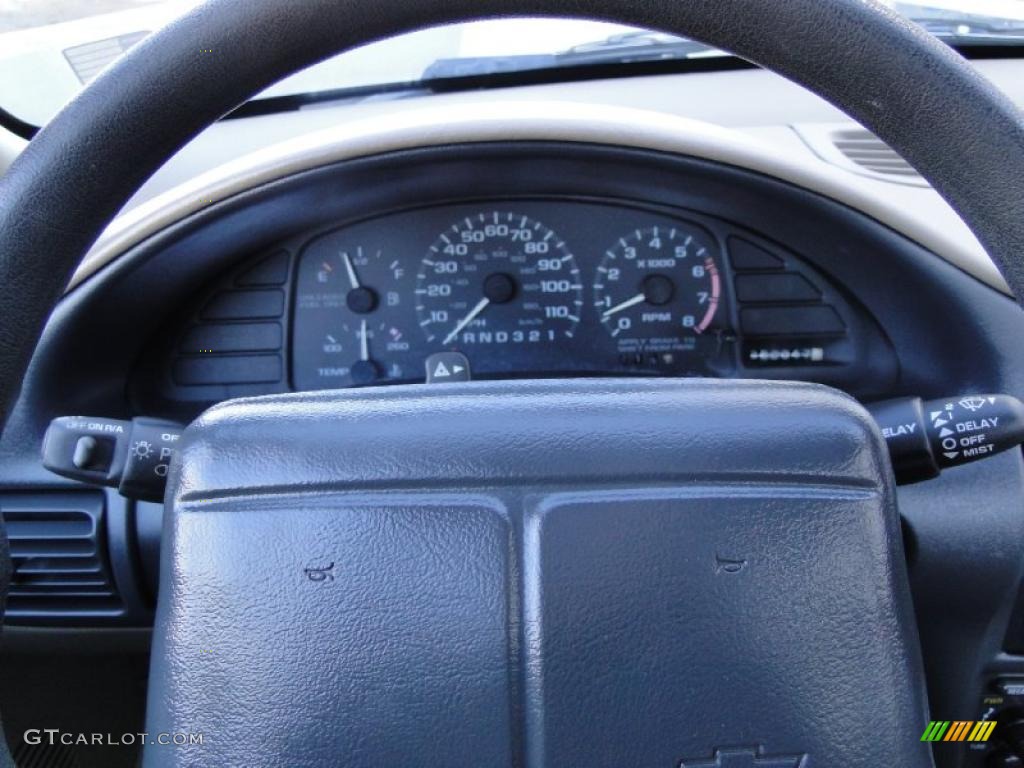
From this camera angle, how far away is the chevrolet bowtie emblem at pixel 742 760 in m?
0.81

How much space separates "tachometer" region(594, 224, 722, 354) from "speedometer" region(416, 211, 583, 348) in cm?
6

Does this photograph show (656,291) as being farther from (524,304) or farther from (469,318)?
(469,318)

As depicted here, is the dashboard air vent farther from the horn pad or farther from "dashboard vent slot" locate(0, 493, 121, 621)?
"dashboard vent slot" locate(0, 493, 121, 621)

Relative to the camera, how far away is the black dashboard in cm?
189

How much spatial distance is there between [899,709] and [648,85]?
1.52 meters

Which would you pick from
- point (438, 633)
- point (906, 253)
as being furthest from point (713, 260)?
point (438, 633)

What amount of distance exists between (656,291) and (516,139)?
1.30ft

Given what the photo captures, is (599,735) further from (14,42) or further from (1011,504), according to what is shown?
(14,42)

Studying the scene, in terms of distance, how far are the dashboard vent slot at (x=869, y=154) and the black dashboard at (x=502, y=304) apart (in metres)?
0.24

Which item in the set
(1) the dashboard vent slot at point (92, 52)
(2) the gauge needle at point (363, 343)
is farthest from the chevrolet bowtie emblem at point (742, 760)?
(1) the dashboard vent slot at point (92, 52)

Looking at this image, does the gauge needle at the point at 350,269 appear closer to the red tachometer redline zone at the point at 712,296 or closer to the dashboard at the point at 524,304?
the dashboard at the point at 524,304

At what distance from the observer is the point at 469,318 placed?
195 centimetres

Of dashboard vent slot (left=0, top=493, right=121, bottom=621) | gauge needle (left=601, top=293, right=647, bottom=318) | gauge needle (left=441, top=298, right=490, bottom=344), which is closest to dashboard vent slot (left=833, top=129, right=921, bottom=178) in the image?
gauge needle (left=601, top=293, right=647, bottom=318)

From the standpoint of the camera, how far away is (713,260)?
1.90 meters
